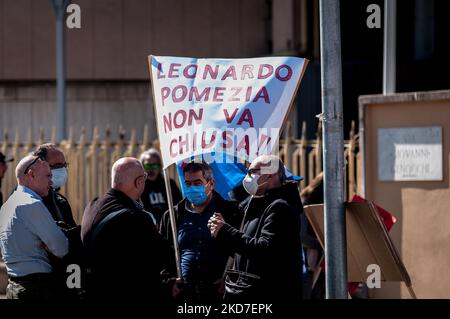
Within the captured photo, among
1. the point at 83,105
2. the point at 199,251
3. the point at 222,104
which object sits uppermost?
the point at 83,105

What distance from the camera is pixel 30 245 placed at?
6.86m

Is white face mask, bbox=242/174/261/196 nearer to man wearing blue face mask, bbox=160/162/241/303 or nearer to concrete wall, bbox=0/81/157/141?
man wearing blue face mask, bbox=160/162/241/303

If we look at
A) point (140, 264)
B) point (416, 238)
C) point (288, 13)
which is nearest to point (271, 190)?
point (140, 264)

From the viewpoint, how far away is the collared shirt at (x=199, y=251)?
302 inches

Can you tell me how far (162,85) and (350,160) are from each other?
397cm

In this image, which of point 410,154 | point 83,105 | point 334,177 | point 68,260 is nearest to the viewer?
point 334,177

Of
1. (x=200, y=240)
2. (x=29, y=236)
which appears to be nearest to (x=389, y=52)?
(x=200, y=240)

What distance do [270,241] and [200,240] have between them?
1085 millimetres

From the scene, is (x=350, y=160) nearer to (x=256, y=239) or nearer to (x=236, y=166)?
(x=236, y=166)

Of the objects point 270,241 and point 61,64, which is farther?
point 61,64

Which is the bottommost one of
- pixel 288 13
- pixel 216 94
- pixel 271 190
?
pixel 271 190

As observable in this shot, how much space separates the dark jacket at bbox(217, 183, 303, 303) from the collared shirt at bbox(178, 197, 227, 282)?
72 cm

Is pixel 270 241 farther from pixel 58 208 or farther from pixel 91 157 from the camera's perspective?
pixel 91 157

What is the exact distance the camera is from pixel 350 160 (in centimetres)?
1133
